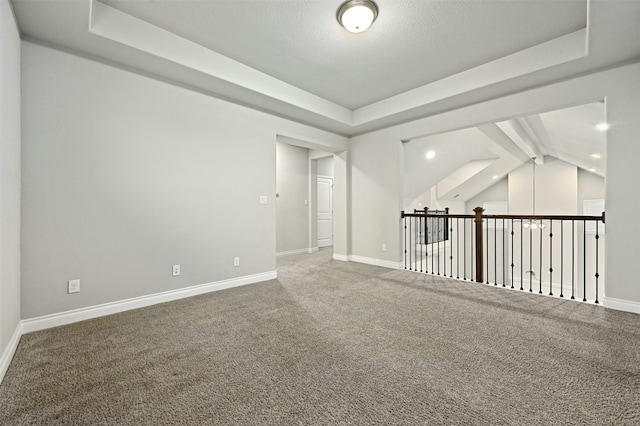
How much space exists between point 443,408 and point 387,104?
3979mm

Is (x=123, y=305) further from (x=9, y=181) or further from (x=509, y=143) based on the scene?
(x=509, y=143)

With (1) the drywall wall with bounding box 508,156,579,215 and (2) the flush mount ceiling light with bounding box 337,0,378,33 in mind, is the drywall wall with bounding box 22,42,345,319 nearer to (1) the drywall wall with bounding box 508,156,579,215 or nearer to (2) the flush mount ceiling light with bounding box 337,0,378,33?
(2) the flush mount ceiling light with bounding box 337,0,378,33

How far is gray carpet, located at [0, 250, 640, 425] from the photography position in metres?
1.40

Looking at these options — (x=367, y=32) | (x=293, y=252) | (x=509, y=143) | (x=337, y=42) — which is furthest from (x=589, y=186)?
(x=337, y=42)

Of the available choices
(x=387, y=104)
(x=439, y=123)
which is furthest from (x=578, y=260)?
(x=387, y=104)

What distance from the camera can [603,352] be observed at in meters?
1.96

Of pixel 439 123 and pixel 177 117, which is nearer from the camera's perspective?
pixel 177 117

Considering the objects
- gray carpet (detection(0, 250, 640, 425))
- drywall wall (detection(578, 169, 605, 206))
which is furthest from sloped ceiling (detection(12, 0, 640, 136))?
drywall wall (detection(578, 169, 605, 206))

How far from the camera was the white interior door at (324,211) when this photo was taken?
7.37 meters

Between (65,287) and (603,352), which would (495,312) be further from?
(65,287)

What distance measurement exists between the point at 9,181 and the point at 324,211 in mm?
6007

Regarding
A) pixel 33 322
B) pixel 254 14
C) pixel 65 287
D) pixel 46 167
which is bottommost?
pixel 33 322

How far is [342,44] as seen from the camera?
286 cm

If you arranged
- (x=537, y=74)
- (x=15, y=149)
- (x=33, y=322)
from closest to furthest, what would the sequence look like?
(x=15, y=149) < (x=33, y=322) < (x=537, y=74)
